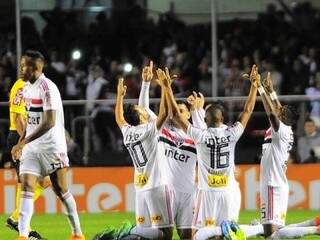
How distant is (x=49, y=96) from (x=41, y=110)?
18 cm

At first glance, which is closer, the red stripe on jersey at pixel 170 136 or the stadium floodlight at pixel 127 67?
the red stripe on jersey at pixel 170 136

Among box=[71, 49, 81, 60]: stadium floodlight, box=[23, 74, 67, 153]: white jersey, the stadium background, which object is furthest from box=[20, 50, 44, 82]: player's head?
box=[71, 49, 81, 60]: stadium floodlight

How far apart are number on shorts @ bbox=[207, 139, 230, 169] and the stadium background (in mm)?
5856

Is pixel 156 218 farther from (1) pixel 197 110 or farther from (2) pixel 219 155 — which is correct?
(1) pixel 197 110

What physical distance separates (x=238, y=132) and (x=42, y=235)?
3.38m

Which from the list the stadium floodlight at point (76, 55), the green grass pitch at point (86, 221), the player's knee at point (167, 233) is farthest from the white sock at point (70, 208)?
the stadium floodlight at point (76, 55)

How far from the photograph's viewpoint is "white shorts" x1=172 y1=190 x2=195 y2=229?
1175 cm

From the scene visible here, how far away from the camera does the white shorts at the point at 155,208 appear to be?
1152 cm

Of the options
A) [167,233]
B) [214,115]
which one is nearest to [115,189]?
[167,233]

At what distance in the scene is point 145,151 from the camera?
11.5 meters

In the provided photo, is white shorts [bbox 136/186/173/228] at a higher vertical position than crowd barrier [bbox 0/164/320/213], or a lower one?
higher

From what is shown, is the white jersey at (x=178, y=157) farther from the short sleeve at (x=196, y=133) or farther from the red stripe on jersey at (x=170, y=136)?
the short sleeve at (x=196, y=133)

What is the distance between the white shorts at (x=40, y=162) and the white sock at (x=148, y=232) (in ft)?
3.37

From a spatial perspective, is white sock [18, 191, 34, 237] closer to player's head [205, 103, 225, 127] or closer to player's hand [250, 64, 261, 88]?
player's head [205, 103, 225, 127]
